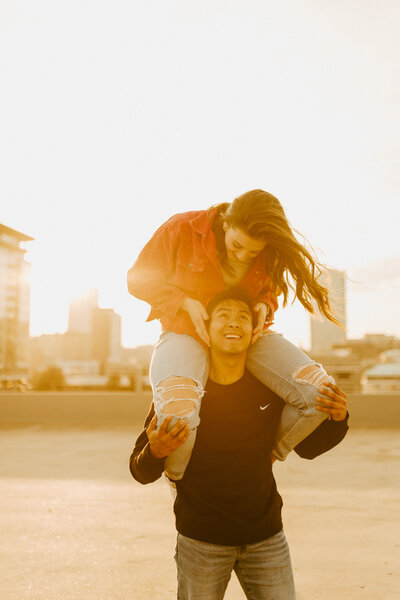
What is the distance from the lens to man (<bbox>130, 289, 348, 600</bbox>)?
1.78 metres

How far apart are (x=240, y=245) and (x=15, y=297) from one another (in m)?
127

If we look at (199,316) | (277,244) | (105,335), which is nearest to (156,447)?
(199,316)

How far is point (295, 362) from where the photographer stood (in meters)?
1.98

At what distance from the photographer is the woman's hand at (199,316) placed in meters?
1.96

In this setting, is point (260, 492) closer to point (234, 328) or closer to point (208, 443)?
point (208, 443)

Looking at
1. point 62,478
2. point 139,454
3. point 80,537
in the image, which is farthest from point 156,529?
point 139,454

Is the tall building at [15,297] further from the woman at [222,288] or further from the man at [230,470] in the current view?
the man at [230,470]

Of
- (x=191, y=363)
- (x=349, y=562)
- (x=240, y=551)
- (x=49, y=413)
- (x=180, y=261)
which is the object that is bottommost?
(x=49, y=413)

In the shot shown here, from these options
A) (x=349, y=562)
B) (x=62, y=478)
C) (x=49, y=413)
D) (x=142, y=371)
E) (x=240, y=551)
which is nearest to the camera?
(x=240, y=551)

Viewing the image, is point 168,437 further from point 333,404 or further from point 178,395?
point 333,404

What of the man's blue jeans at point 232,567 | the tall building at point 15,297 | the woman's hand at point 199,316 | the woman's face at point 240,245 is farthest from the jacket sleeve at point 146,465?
the tall building at point 15,297

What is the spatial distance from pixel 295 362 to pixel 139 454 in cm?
62

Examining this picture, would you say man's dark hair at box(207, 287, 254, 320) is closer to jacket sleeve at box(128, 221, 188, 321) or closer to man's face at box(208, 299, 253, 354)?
man's face at box(208, 299, 253, 354)

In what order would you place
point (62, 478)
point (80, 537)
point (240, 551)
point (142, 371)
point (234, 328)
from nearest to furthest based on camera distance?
point (240, 551) → point (234, 328) → point (80, 537) → point (62, 478) → point (142, 371)
